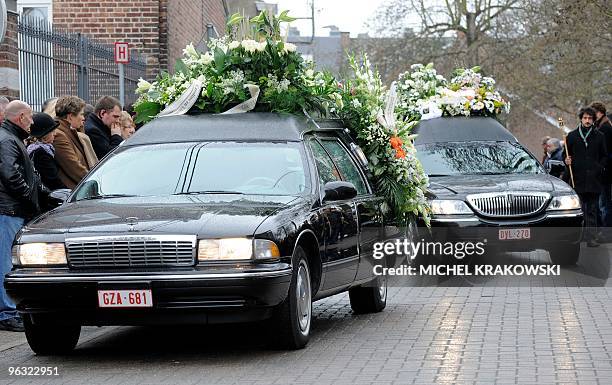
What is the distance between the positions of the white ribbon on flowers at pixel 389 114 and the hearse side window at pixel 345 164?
0.88m

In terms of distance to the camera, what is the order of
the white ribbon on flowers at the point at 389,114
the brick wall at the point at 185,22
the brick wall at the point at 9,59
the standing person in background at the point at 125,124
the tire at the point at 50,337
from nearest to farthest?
the tire at the point at 50,337 → the white ribbon on flowers at the point at 389,114 → the standing person in background at the point at 125,124 → the brick wall at the point at 9,59 → the brick wall at the point at 185,22

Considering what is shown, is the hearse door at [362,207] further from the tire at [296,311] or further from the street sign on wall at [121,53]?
the street sign on wall at [121,53]

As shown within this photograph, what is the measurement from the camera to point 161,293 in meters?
8.65

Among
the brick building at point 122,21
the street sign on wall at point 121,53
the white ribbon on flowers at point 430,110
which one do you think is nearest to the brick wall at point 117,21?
the brick building at point 122,21

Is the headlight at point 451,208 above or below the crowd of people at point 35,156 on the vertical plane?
below

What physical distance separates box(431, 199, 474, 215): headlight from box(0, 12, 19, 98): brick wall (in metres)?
4.90

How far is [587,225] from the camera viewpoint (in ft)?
63.7

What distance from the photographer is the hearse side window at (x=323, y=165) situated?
10.5 metres

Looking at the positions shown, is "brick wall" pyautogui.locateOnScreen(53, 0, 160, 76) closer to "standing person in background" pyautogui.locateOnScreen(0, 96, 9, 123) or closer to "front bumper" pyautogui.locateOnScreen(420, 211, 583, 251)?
"front bumper" pyautogui.locateOnScreen(420, 211, 583, 251)

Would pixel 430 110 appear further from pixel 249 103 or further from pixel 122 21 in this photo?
pixel 122 21

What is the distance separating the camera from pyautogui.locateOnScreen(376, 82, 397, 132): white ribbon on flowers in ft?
40.8

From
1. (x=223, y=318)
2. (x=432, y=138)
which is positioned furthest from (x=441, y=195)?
(x=223, y=318)

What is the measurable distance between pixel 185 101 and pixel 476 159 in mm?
5983

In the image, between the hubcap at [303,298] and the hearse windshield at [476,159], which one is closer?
the hubcap at [303,298]
